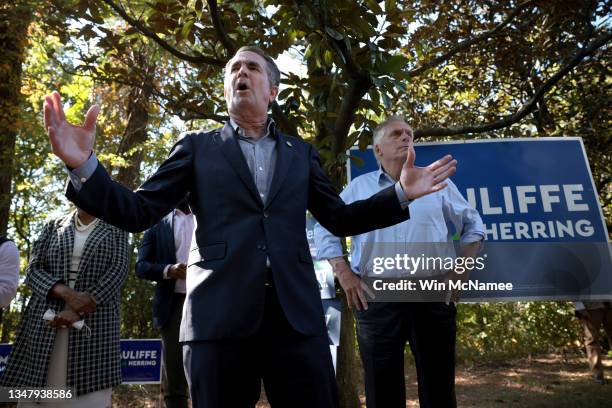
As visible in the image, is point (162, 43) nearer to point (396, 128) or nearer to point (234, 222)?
point (396, 128)

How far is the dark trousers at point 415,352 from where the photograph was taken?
279 centimetres

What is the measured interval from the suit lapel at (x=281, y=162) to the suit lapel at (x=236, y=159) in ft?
0.25

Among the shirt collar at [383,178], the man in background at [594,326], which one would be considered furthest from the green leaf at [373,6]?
the man in background at [594,326]

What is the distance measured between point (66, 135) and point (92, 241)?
1.93 meters

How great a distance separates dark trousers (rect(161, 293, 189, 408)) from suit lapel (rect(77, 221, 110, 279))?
2.50 feet

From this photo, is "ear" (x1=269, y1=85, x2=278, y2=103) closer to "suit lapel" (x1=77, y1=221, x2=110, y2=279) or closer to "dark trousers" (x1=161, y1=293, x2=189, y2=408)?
"suit lapel" (x1=77, y1=221, x2=110, y2=279)

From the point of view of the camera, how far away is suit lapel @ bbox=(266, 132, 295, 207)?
1.83 m

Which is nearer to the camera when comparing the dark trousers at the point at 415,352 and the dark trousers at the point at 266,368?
the dark trousers at the point at 266,368

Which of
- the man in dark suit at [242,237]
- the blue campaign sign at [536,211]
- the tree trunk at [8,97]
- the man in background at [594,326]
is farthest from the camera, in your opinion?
the man in background at [594,326]

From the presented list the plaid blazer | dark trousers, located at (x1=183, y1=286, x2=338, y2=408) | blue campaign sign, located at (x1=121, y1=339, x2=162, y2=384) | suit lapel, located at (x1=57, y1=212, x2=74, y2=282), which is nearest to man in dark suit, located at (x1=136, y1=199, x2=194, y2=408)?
blue campaign sign, located at (x1=121, y1=339, x2=162, y2=384)

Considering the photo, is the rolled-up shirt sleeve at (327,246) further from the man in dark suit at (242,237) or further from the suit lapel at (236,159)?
the suit lapel at (236,159)

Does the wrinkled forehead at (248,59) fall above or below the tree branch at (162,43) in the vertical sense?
below

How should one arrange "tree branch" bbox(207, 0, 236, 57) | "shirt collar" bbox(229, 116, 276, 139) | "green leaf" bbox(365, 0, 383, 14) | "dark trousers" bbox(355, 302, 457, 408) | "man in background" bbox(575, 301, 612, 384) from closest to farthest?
1. "shirt collar" bbox(229, 116, 276, 139)
2. "dark trousers" bbox(355, 302, 457, 408)
3. "green leaf" bbox(365, 0, 383, 14)
4. "tree branch" bbox(207, 0, 236, 57)
5. "man in background" bbox(575, 301, 612, 384)

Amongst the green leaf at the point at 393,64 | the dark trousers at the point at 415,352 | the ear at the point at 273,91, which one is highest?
the green leaf at the point at 393,64
